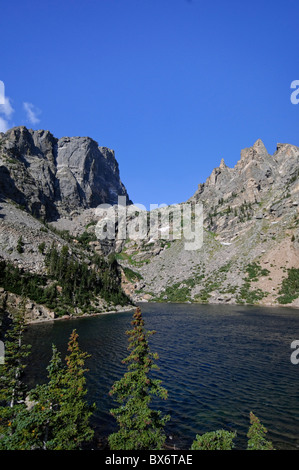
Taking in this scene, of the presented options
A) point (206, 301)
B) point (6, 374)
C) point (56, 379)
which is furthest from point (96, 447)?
point (206, 301)

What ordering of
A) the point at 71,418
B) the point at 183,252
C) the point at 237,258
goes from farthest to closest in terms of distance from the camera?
the point at 183,252 → the point at 237,258 → the point at 71,418

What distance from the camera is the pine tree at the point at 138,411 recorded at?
12727 millimetres

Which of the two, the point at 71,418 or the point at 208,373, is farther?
the point at 208,373

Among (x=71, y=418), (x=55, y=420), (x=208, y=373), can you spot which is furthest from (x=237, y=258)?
(x=55, y=420)

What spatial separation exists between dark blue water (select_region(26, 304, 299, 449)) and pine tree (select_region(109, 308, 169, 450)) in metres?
5.36

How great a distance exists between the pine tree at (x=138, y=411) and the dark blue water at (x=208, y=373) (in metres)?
5.36

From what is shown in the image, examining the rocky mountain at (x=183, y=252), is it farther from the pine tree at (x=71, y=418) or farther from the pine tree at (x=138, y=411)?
the pine tree at (x=138, y=411)

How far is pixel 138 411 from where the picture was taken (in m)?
13.5

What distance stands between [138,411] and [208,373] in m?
19.9

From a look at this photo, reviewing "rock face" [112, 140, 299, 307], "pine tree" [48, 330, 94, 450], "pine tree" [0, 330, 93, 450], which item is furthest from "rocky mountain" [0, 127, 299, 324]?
"pine tree" [48, 330, 94, 450]

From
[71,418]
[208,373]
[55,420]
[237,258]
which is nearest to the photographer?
[55,420]

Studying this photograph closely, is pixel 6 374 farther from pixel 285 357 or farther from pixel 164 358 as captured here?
pixel 285 357

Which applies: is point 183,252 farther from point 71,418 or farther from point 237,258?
point 71,418

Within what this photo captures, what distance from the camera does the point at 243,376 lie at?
96.5 ft
